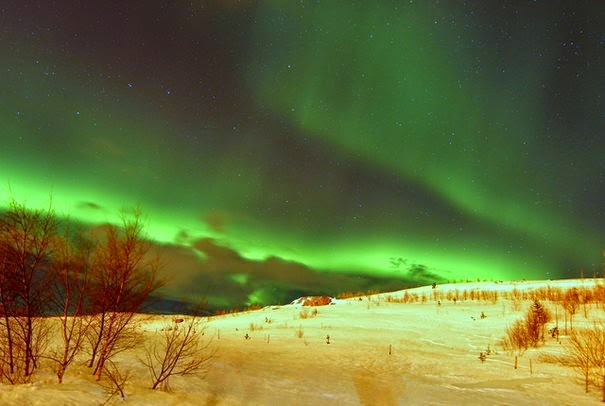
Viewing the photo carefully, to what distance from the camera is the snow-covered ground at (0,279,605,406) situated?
234 inches

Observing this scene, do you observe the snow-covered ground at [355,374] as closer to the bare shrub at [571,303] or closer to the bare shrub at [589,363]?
the bare shrub at [589,363]

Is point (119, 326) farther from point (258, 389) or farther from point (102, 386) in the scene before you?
point (258, 389)

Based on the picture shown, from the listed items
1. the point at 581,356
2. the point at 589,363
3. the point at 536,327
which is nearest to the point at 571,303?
the point at 536,327

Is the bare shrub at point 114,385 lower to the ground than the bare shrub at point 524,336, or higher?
lower

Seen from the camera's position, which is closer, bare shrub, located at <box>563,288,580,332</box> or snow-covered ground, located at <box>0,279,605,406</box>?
snow-covered ground, located at <box>0,279,605,406</box>

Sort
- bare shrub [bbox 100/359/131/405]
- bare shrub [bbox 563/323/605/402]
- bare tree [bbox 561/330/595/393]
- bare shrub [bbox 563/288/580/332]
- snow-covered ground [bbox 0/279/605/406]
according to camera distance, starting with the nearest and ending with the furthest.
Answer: bare shrub [bbox 100/359/131/405] → snow-covered ground [bbox 0/279/605/406] → bare shrub [bbox 563/323/605/402] → bare tree [bbox 561/330/595/393] → bare shrub [bbox 563/288/580/332]

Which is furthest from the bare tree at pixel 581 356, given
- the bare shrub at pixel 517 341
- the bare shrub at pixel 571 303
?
the bare shrub at pixel 571 303

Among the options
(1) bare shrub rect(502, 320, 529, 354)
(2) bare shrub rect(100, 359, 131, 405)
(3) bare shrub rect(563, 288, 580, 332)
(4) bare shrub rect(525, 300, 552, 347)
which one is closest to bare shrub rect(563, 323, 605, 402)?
(4) bare shrub rect(525, 300, 552, 347)

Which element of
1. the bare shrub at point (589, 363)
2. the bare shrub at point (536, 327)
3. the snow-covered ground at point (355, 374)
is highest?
the bare shrub at point (536, 327)

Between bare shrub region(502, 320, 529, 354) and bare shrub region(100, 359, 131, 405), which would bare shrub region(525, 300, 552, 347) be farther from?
bare shrub region(100, 359, 131, 405)

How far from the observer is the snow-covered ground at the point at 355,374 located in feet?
19.5

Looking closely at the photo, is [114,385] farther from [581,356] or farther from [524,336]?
[524,336]

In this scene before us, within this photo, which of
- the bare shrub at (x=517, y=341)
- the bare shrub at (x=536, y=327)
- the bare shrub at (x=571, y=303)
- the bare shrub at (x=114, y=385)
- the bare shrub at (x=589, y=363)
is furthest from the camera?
the bare shrub at (x=571, y=303)

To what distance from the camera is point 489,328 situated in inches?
595
